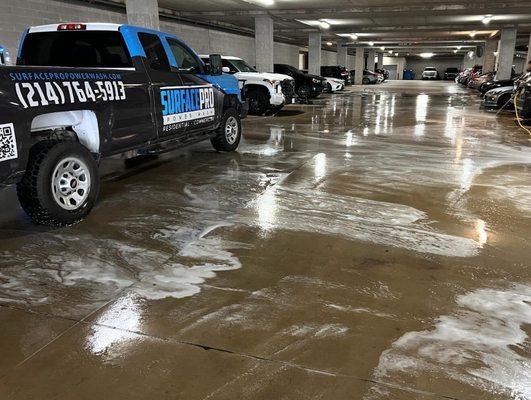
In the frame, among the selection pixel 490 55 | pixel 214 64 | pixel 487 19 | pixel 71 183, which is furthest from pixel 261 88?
pixel 490 55

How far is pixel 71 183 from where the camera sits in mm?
5047

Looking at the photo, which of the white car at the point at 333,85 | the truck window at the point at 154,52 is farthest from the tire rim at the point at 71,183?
the white car at the point at 333,85

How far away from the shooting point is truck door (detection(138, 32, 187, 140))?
6297mm

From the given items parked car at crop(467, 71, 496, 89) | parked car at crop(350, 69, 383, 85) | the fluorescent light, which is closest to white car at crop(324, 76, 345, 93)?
parked car at crop(467, 71, 496, 89)

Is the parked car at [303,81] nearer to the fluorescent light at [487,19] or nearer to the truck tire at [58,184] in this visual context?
the fluorescent light at [487,19]

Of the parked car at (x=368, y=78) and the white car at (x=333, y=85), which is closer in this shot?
the white car at (x=333, y=85)

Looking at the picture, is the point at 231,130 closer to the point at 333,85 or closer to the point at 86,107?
the point at 86,107

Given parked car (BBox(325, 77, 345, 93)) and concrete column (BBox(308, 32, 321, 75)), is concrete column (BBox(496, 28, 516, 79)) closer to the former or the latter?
parked car (BBox(325, 77, 345, 93))

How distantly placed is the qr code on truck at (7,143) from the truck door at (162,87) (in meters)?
2.21

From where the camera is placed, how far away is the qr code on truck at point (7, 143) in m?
4.18

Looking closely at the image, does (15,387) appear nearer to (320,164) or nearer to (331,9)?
(320,164)

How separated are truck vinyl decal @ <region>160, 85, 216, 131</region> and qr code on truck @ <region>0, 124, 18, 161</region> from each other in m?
2.45

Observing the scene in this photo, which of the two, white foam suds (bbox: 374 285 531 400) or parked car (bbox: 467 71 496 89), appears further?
parked car (bbox: 467 71 496 89)

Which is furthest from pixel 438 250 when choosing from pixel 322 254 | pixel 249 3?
pixel 249 3
